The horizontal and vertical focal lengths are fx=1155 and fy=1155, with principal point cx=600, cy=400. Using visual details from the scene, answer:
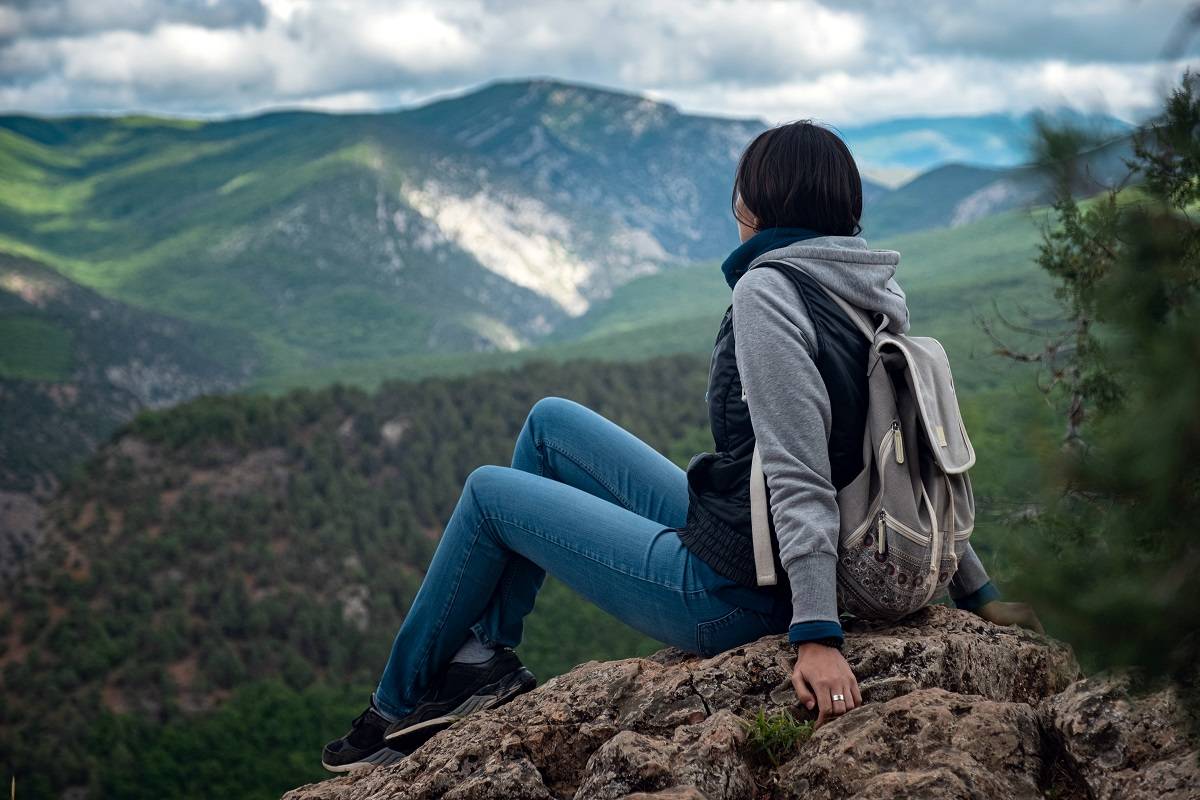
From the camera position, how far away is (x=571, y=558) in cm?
532

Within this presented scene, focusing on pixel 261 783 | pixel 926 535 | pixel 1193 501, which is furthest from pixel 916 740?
pixel 261 783

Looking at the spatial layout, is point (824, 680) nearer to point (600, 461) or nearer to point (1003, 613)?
point (1003, 613)

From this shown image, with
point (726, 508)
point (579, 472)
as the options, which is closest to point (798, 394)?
point (726, 508)

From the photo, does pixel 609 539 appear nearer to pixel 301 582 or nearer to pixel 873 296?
pixel 873 296

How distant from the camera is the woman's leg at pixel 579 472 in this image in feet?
19.0

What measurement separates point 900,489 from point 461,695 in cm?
255

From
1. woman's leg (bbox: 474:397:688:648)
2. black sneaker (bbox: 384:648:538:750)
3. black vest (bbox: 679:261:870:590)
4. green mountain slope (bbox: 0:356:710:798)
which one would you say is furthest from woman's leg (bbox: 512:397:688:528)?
green mountain slope (bbox: 0:356:710:798)

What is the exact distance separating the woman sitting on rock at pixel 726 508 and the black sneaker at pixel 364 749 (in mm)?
10

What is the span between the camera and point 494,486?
5535 mm

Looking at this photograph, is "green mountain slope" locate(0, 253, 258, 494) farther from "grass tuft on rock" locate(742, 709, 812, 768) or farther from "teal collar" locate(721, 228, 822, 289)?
"grass tuft on rock" locate(742, 709, 812, 768)

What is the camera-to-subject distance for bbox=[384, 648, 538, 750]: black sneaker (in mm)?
5734

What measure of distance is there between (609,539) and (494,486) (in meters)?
0.66

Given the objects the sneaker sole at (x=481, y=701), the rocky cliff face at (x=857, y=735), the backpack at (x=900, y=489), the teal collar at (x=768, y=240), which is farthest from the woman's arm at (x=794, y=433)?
the sneaker sole at (x=481, y=701)

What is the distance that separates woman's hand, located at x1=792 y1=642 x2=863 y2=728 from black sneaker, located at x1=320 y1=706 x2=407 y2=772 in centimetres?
234
